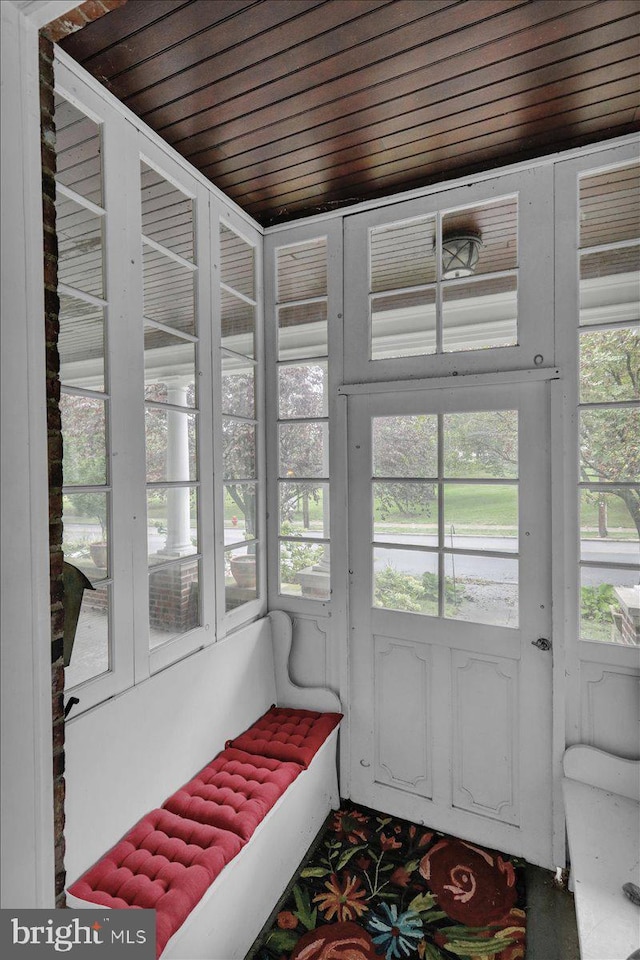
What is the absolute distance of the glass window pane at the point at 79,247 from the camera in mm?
1671

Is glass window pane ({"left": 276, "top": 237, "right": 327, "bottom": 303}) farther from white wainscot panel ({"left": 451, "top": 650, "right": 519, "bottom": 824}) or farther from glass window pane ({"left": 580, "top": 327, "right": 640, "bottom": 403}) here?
white wainscot panel ({"left": 451, "top": 650, "right": 519, "bottom": 824})

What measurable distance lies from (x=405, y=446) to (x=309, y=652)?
122 centimetres

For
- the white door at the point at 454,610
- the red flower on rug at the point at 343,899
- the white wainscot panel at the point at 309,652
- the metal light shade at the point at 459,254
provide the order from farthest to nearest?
the white wainscot panel at the point at 309,652, the metal light shade at the point at 459,254, the white door at the point at 454,610, the red flower on rug at the point at 343,899

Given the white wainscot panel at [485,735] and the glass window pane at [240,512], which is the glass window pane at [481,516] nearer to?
the white wainscot panel at [485,735]

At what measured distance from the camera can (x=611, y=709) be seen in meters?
2.02

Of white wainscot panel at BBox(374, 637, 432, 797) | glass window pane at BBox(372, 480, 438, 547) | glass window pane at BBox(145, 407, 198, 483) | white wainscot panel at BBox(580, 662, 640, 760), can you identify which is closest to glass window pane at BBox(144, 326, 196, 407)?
glass window pane at BBox(145, 407, 198, 483)

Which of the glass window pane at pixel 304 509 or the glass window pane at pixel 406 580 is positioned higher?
the glass window pane at pixel 304 509

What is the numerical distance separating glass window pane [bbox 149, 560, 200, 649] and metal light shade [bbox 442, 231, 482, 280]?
5.93 feet

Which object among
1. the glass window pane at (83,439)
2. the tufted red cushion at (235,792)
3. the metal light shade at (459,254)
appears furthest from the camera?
the metal light shade at (459,254)

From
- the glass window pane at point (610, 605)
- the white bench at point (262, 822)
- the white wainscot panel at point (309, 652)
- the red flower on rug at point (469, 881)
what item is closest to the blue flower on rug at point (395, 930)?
the red flower on rug at point (469, 881)

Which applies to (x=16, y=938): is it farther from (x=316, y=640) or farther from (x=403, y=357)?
(x=403, y=357)

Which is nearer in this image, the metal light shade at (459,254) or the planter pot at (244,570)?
the metal light shade at (459,254)

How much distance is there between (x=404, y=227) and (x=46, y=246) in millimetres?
1739

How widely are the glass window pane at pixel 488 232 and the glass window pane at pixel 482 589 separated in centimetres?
135
